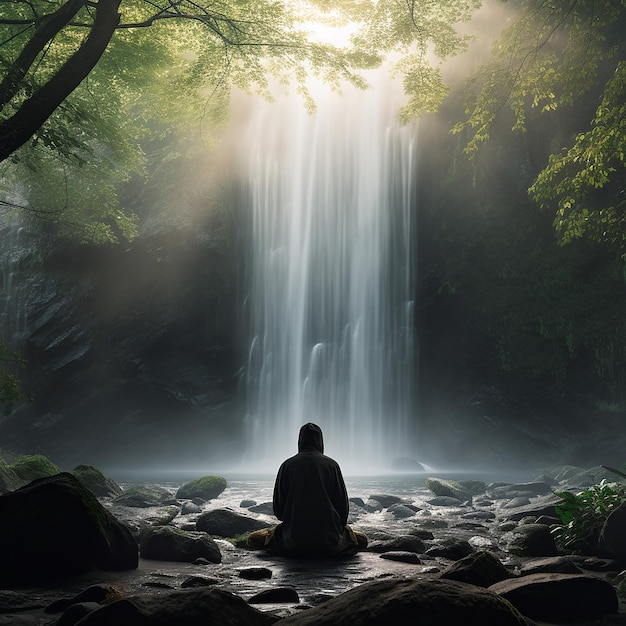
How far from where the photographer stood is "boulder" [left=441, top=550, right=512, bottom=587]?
4.23 m

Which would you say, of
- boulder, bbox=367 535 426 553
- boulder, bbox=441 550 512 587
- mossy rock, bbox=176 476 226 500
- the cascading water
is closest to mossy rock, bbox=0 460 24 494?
mossy rock, bbox=176 476 226 500

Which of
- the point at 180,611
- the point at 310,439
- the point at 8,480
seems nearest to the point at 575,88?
the point at 310,439

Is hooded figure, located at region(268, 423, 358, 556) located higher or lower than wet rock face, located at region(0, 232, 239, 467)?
lower

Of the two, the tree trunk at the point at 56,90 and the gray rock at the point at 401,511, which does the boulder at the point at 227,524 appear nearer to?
the gray rock at the point at 401,511

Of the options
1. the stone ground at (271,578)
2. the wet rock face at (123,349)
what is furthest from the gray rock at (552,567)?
the wet rock face at (123,349)

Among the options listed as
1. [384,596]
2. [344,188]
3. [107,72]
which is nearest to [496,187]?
[344,188]

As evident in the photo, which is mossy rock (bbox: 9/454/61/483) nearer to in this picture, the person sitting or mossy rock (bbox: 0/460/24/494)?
mossy rock (bbox: 0/460/24/494)

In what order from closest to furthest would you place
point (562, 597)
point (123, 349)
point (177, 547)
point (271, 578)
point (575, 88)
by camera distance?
point (562, 597) < point (271, 578) < point (177, 547) < point (575, 88) < point (123, 349)

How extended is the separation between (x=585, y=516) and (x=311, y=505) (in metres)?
3.66

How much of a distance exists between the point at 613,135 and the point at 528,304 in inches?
527

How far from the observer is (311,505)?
5.75 meters

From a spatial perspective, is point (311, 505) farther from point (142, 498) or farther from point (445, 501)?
point (445, 501)

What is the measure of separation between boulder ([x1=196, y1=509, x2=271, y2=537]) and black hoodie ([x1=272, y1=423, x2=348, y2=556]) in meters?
2.43

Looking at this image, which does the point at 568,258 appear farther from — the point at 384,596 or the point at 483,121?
the point at 384,596
